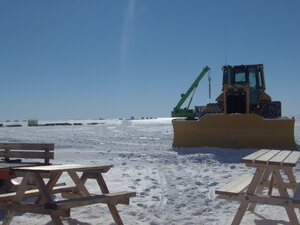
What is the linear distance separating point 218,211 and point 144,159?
5.65 meters

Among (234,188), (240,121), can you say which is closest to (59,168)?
(234,188)

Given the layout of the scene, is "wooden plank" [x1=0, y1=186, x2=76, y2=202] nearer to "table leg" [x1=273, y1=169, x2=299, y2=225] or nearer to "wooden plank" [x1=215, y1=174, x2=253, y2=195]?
"wooden plank" [x1=215, y1=174, x2=253, y2=195]

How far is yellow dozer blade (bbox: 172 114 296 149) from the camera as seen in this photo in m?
11.9

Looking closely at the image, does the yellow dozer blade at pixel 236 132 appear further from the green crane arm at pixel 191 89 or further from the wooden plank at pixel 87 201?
the green crane arm at pixel 191 89

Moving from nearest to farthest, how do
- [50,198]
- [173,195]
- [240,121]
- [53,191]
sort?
[50,198], [53,191], [173,195], [240,121]

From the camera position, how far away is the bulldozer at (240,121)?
1199cm

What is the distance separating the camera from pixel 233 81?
1512cm

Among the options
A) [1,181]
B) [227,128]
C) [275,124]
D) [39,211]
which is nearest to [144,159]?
[227,128]

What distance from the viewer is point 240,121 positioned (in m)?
12.3

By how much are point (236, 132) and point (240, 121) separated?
38 centimetres

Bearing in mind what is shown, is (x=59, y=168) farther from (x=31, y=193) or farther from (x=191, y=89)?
(x=191, y=89)

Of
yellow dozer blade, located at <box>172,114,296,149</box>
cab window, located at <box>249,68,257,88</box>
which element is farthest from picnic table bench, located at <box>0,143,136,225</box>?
cab window, located at <box>249,68,257,88</box>

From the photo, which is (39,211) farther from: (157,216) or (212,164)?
(212,164)

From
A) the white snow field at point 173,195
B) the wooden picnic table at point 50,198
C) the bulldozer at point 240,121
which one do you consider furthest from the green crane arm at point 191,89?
the wooden picnic table at point 50,198
